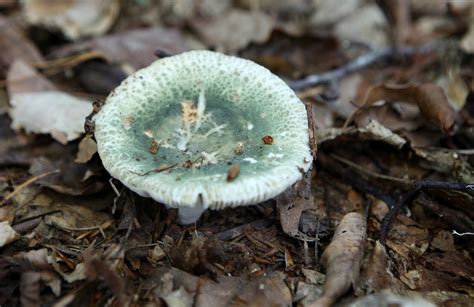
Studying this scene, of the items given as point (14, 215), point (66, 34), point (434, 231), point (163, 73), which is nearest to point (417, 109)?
point (434, 231)

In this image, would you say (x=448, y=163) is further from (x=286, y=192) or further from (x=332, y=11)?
(x=332, y=11)

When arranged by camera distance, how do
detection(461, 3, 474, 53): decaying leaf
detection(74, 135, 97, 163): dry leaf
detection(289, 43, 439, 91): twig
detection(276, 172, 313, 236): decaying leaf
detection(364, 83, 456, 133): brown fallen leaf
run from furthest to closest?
detection(461, 3, 474, 53): decaying leaf < detection(289, 43, 439, 91): twig < detection(364, 83, 456, 133): brown fallen leaf < detection(74, 135, 97, 163): dry leaf < detection(276, 172, 313, 236): decaying leaf

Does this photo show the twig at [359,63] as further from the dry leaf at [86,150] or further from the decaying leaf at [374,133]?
the dry leaf at [86,150]

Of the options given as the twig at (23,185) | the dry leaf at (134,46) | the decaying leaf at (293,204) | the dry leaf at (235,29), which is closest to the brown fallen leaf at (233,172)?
the decaying leaf at (293,204)

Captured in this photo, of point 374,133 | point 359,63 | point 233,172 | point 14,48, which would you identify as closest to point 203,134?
point 233,172

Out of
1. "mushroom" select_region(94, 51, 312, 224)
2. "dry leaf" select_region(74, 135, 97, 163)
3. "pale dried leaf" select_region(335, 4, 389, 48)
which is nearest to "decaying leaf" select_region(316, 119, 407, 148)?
"mushroom" select_region(94, 51, 312, 224)

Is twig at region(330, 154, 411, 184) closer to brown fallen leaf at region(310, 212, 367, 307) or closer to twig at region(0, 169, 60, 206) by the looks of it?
brown fallen leaf at region(310, 212, 367, 307)
